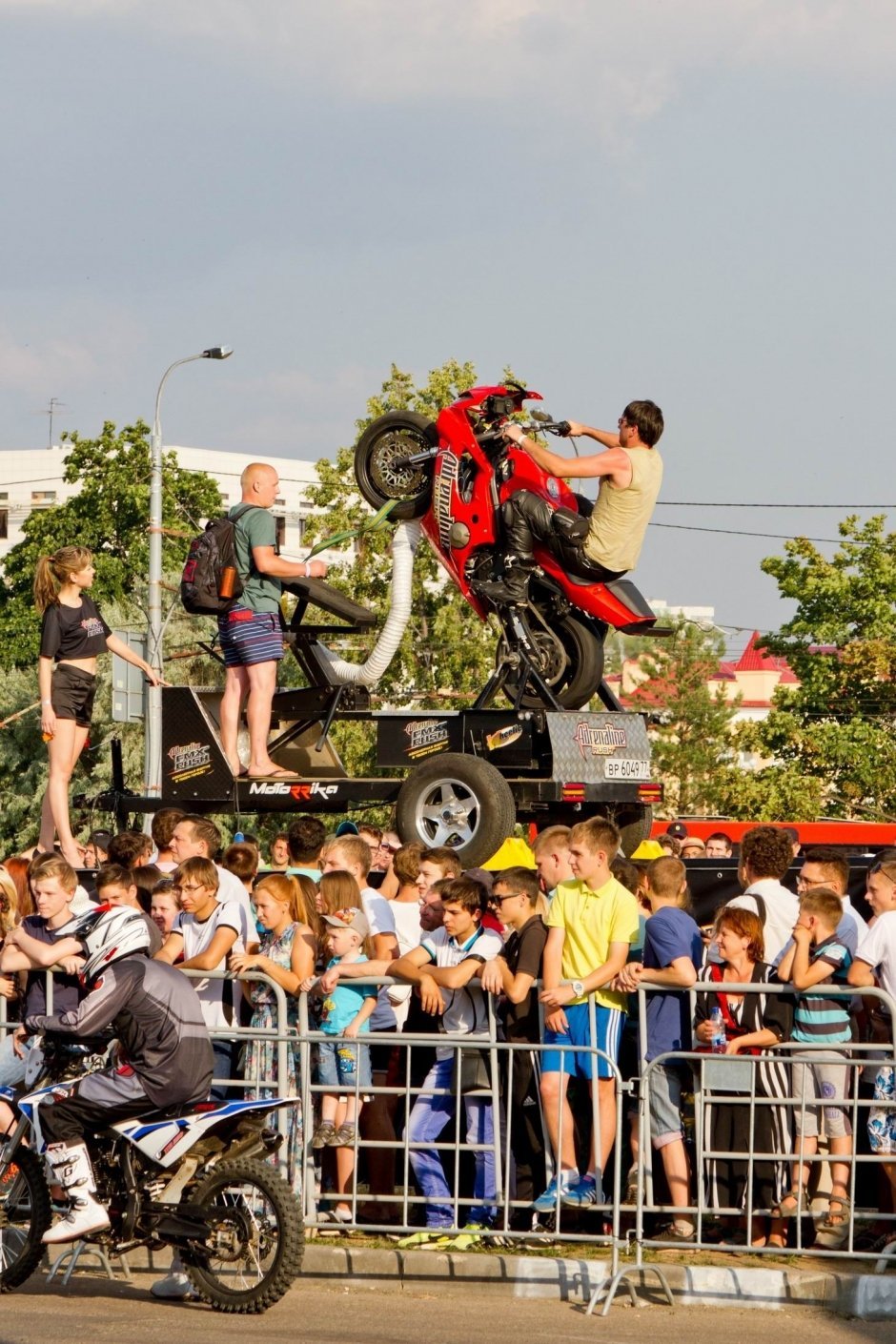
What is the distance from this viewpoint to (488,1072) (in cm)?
835

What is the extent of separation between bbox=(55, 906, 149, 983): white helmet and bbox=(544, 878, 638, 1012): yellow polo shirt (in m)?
1.85

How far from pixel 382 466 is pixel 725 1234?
6.43m

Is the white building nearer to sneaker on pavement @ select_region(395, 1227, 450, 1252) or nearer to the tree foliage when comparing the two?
the tree foliage

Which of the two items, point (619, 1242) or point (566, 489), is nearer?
point (619, 1242)

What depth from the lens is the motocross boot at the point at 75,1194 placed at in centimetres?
747

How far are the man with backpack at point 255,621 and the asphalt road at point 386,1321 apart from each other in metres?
5.28

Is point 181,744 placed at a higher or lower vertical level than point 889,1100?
higher

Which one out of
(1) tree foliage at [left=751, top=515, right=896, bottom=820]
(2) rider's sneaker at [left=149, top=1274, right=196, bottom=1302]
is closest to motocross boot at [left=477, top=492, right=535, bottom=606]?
(2) rider's sneaker at [left=149, top=1274, right=196, bottom=1302]

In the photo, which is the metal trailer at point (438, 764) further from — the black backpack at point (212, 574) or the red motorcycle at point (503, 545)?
the black backpack at point (212, 574)

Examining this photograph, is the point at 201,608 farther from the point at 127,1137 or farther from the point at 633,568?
the point at 127,1137

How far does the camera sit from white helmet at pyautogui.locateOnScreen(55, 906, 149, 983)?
7492 millimetres

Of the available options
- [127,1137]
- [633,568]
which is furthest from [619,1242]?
[633,568]

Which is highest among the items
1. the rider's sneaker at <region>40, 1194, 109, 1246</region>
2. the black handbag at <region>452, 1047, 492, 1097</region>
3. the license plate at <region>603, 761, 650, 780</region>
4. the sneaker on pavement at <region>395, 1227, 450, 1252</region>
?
the license plate at <region>603, 761, 650, 780</region>

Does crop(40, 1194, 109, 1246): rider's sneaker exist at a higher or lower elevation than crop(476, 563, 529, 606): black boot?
lower
